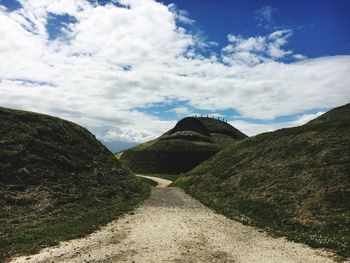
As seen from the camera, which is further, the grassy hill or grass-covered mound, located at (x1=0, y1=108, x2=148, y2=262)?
the grassy hill

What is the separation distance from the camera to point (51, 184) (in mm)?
40344

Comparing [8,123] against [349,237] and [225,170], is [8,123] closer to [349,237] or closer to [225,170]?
[225,170]

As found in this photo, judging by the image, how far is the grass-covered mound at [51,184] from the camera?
2606 centimetres

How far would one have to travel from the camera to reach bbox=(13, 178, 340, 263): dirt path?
1998 cm

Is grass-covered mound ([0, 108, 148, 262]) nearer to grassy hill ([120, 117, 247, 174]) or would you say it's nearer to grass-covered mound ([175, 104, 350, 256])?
grass-covered mound ([175, 104, 350, 256])

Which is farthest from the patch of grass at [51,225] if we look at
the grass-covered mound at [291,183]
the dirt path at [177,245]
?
the grass-covered mound at [291,183]

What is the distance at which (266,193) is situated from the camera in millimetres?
44062

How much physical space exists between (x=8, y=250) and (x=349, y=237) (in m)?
22.9

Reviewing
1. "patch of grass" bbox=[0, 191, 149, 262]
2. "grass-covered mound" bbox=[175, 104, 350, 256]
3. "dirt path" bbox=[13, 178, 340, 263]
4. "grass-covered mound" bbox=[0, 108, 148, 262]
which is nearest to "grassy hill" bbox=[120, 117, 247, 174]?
"grass-covered mound" bbox=[175, 104, 350, 256]

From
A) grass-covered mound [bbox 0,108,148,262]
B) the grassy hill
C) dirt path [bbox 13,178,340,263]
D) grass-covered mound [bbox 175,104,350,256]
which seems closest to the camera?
dirt path [bbox 13,178,340,263]

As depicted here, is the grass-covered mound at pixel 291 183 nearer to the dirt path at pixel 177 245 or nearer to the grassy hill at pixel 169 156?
the dirt path at pixel 177 245

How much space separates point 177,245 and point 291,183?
85.1 ft

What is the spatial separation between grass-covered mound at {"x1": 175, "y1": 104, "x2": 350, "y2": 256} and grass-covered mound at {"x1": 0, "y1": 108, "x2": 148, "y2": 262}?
13326mm

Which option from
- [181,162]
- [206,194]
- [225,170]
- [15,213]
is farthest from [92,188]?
[181,162]
